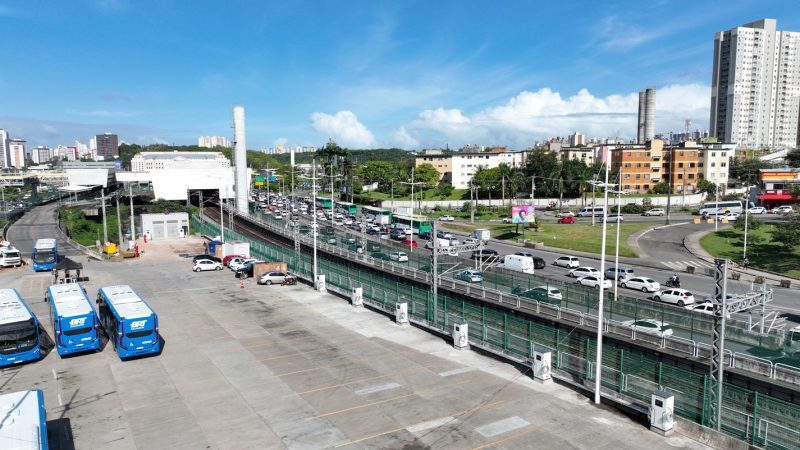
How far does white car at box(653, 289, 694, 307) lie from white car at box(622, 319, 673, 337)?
1384 cm

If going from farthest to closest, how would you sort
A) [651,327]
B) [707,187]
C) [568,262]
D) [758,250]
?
[707,187] → [758,250] → [568,262] → [651,327]

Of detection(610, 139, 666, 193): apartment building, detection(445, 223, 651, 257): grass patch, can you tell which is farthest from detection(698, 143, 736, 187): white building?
detection(445, 223, 651, 257): grass patch

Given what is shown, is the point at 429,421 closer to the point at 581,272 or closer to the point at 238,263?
the point at 581,272

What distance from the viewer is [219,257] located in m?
57.3

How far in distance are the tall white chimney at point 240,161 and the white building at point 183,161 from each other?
1505 centimetres

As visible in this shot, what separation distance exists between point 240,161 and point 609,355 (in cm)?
10148

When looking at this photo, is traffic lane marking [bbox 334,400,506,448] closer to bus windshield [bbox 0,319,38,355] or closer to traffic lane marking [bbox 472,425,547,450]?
traffic lane marking [bbox 472,425,547,450]

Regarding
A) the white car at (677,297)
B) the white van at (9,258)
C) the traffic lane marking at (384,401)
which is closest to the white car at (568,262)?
the white car at (677,297)

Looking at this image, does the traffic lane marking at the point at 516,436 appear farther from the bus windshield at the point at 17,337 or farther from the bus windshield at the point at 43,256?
the bus windshield at the point at 43,256

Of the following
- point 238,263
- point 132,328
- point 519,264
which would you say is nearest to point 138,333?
point 132,328

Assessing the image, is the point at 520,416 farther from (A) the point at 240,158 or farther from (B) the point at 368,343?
(A) the point at 240,158

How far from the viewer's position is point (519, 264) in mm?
49469

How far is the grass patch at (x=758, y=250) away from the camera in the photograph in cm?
5244

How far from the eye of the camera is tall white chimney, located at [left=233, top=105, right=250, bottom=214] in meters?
110
